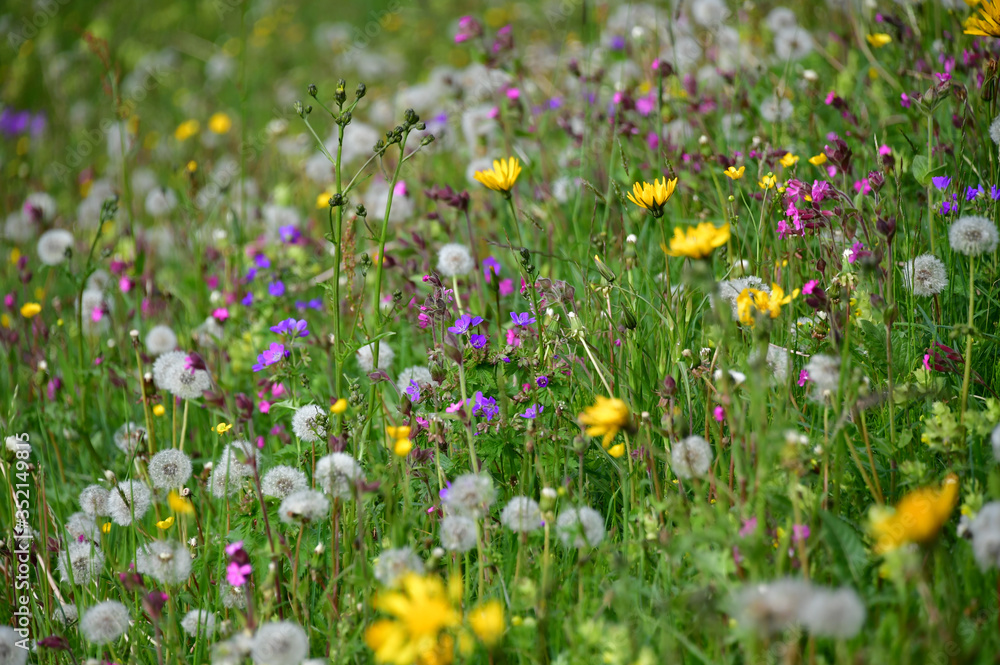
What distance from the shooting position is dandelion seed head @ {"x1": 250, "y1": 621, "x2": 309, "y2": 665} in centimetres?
140

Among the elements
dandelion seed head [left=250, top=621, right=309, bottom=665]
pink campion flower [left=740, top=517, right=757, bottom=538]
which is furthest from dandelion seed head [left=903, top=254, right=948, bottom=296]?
dandelion seed head [left=250, top=621, right=309, bottom=665]

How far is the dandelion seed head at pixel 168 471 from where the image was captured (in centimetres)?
201

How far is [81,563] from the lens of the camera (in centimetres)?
199

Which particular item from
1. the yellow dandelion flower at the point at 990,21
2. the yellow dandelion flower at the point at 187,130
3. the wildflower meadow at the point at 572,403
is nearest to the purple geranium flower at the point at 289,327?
the wildflower meadow at the point at 572,403

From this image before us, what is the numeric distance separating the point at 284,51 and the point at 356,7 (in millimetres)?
1430

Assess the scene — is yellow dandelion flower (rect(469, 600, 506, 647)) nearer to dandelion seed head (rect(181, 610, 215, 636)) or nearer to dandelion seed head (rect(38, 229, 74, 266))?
dandelion seed head (rect(181, 610, 215, 636))

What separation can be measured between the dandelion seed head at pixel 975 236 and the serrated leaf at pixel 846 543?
0.77 meters

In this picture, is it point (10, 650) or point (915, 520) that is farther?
point (10, 650)

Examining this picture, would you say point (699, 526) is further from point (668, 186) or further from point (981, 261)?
point (981, 261)

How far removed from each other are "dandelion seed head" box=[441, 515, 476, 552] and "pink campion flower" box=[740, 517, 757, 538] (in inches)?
20.4

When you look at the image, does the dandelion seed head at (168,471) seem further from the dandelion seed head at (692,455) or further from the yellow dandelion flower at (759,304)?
the yellow dandelion flower at (759,304)

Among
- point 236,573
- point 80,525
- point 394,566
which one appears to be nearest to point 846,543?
point 394,566

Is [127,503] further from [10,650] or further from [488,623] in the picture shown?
[488,623]

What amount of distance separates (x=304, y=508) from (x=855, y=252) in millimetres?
1452
